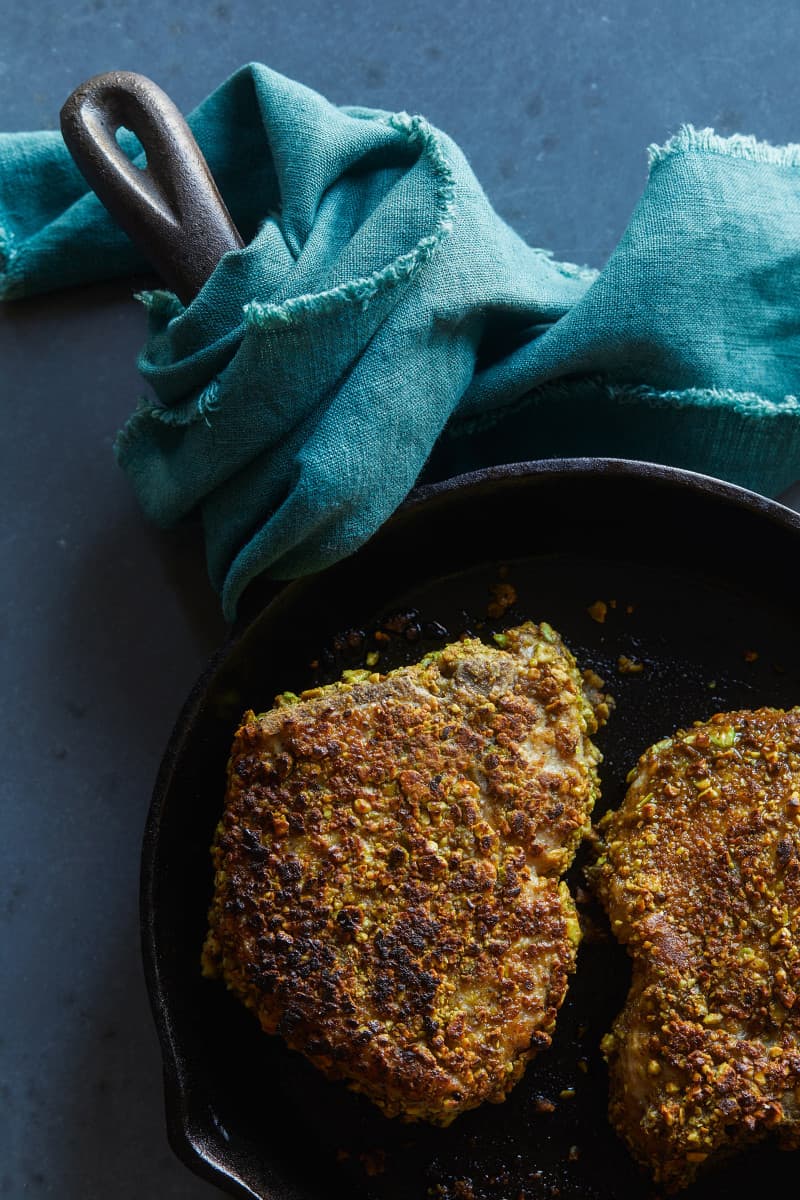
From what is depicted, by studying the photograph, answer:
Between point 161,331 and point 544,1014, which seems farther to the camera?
point 161,331

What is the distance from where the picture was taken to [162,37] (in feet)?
8.46

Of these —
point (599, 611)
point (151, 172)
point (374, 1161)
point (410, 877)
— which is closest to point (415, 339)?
point (151, 172)

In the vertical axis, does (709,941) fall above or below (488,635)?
below

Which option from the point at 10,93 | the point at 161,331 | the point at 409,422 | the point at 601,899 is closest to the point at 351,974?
the point at 601,899

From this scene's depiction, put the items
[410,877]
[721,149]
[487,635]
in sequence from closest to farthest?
1. [410,877]
2. [721,149]
3. [487,635]

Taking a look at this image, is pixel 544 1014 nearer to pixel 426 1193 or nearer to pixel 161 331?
pixel 426 1193

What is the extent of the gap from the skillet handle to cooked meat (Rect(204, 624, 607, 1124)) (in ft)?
2.91

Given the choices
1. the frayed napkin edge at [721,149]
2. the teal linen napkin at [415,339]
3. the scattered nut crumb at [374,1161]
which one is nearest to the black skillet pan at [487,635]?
the scattered nut crumb at [374,1161]

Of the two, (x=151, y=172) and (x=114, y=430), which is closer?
(x=151, y=172)

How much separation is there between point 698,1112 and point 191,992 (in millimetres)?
958

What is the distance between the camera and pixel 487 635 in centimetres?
237

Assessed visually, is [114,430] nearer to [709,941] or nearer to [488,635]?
[488,635]

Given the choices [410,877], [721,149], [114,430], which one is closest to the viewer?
[410,877]

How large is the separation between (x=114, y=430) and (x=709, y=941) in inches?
63.7
